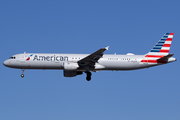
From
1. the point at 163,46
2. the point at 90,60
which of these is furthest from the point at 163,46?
the point at 90,60

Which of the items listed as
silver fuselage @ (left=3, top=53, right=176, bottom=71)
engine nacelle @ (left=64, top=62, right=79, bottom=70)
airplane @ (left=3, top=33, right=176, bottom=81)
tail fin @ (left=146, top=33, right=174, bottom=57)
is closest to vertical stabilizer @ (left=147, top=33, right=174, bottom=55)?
tail fin @ (left=146, top=33, right=174, bottom=57)

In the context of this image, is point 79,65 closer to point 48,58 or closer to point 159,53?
point 48,58

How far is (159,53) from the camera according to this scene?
57344 mm

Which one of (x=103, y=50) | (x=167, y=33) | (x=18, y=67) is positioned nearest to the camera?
(x=103, y=50)

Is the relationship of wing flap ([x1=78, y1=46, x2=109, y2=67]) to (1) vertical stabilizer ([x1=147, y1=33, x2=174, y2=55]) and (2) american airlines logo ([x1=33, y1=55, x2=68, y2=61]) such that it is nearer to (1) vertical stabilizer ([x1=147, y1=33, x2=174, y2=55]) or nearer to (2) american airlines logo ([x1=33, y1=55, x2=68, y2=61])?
(2) american airlines logo ([x1=33, y1=55, x2=68, y2=61])

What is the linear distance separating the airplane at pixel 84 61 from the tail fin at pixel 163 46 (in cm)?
74

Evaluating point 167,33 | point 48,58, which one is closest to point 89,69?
point 48,58

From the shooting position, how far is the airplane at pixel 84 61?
5381cm

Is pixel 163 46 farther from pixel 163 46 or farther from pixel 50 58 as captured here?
pixel 50 58

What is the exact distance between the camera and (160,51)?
57.6 meters

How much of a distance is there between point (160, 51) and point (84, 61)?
1371 centimetres

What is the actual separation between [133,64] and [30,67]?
55.8ft

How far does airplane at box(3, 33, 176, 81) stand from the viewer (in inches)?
2119

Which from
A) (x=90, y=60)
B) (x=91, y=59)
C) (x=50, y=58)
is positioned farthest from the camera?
(x=50, y=58)
